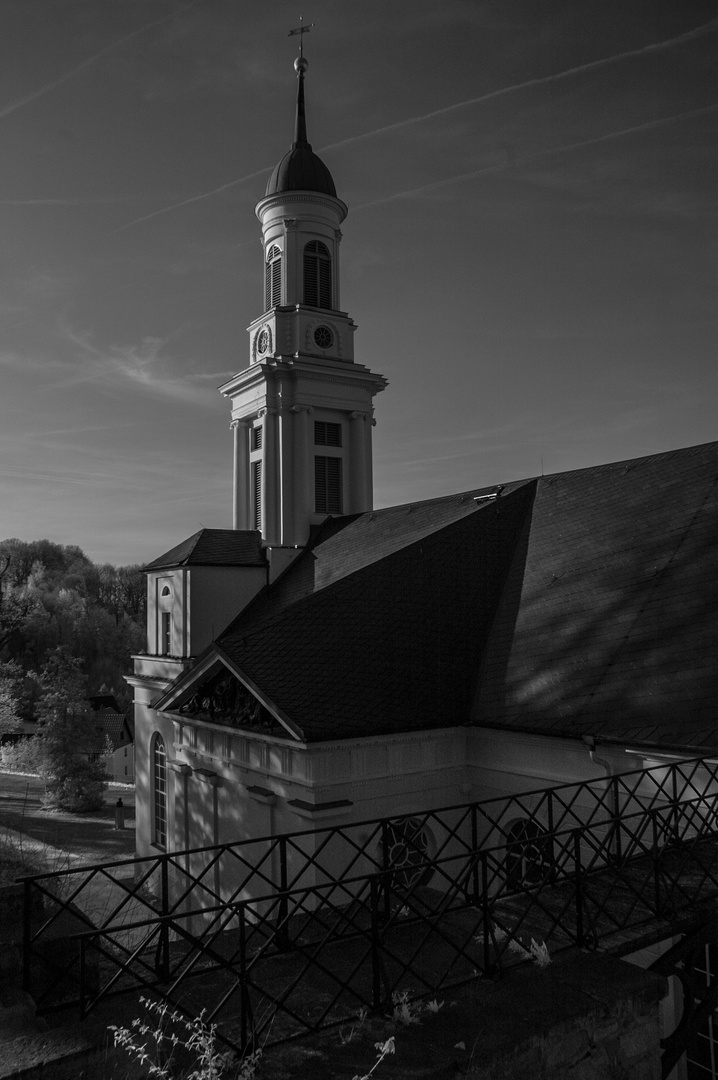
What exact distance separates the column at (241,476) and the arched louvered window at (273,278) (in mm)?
4538

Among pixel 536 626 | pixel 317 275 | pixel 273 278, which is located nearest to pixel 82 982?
pixel 536 626

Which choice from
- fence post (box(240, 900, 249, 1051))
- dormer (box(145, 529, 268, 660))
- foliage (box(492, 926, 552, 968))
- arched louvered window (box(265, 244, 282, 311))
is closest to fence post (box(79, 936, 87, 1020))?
fence post (box(240, 900, 249, 1051))

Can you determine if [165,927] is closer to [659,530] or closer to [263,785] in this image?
[263,785]

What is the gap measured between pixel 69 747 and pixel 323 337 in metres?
30.0

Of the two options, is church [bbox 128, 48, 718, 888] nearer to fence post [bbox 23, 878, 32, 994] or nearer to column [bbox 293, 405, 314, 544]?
column [bbox 293, 405, 314, 544]

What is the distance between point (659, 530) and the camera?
14531 mm

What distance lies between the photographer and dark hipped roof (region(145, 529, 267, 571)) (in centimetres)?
2428

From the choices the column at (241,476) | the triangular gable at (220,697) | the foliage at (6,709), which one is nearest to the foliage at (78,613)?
the foliage at (6,709)

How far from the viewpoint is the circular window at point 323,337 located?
27.6 meters

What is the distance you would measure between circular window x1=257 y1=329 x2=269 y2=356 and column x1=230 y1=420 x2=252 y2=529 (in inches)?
103

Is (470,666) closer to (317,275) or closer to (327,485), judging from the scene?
(327,485)

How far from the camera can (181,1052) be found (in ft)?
15.0

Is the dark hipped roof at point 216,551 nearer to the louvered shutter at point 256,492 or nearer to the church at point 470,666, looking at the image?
the louvered shutter at point 256,492

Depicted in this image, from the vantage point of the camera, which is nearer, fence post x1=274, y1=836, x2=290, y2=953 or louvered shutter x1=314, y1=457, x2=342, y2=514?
fence post x1=274, y1=836, x2=290, y2=953
